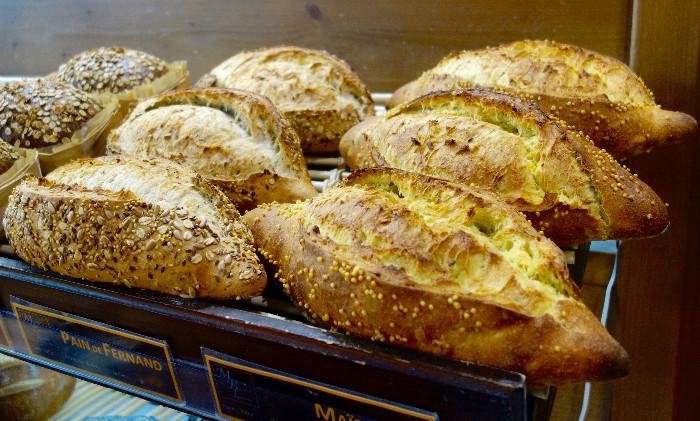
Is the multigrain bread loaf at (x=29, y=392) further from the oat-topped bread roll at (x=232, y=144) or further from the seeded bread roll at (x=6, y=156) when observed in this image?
the oat-topped bread roll at (x=232, y=144)

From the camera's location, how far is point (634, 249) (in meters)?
1.78

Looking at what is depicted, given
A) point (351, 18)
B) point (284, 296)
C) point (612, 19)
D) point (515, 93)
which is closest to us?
point (284, 296)

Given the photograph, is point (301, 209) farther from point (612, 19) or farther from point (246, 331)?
point (612, 19)

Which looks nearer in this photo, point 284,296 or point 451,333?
point 451,333

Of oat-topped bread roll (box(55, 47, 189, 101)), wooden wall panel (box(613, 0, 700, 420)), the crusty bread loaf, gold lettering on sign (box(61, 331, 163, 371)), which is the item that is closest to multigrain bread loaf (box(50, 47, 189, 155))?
oat-topped bread roll (box(55, 47, 189, 101))

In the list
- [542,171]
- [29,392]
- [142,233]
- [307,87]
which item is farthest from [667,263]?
[29,392]

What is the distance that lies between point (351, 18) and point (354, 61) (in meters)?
0.15

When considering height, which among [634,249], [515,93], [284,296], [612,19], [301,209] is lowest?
[634,249]

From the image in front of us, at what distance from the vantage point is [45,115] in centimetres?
153

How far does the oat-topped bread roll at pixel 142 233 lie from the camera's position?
992 mm

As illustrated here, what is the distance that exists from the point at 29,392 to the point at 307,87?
1.16 m

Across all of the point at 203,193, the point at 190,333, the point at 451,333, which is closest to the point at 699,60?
the point at 451,333

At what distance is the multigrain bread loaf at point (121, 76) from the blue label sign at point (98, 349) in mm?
791

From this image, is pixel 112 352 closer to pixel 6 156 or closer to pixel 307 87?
pixel 6 156
